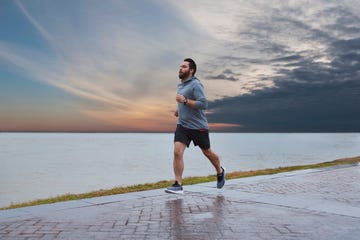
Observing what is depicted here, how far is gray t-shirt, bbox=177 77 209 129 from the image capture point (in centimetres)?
670

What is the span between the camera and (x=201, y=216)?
5262 millimetres

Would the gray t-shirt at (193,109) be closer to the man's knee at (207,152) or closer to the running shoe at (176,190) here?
the man's knee at (207,152)

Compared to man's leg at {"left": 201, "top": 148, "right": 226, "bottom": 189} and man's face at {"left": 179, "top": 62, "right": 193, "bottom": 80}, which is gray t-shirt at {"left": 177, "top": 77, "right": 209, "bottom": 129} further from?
Answer: man's leg at {"left": 201, "top": 148, "right": 226, "bottom": 189}

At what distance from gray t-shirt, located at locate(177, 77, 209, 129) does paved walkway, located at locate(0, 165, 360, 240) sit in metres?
1.12

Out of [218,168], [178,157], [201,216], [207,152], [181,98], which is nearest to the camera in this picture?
A: [201,216]

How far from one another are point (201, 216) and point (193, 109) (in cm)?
205

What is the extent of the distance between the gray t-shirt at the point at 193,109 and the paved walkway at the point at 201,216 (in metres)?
1.12

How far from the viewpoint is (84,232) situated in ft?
14.5

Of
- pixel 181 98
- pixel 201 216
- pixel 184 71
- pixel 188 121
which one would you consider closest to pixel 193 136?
pixel 188 121

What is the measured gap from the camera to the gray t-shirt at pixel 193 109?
670cm

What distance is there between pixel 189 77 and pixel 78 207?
2.63 metres

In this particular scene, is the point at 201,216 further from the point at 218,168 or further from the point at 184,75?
the point at 184,75

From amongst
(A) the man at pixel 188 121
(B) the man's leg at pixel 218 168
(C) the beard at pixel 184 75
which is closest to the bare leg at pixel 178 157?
(A) the man at pixel 188 121

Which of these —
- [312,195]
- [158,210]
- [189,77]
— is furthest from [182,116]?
[312,195]
